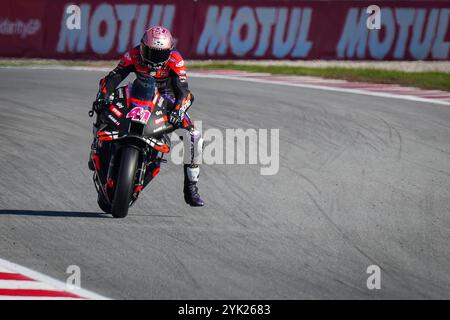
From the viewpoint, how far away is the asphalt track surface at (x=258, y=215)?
7.57 meters

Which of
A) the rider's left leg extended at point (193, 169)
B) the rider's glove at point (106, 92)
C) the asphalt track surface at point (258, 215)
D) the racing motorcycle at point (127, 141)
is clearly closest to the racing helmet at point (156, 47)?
the racing motorcycle at point (127, 141)

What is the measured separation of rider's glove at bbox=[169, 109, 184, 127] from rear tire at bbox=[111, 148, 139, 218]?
0.55 m

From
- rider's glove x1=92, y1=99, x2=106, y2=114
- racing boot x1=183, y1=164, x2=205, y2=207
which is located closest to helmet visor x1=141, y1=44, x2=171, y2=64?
rider's glove x1=92, y1=99, x2=106, y2=114

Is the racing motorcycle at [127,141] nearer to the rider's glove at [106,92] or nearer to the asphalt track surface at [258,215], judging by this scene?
the rider's glove at [106,92]

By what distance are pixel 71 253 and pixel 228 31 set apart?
16.4 m

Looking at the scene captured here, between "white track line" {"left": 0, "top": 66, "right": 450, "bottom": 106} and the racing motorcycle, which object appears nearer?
the racing motorcycle

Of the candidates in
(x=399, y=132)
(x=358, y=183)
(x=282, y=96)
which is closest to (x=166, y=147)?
(x=358, y=183)

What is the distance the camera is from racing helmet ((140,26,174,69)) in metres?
9.14

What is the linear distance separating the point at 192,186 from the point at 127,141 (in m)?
1.41

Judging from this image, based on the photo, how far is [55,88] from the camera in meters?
18.6

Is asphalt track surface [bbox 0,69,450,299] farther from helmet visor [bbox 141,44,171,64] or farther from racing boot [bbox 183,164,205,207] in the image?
helmet visor [bbox 141,44,171,64]

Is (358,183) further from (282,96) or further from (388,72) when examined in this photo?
(388,72)

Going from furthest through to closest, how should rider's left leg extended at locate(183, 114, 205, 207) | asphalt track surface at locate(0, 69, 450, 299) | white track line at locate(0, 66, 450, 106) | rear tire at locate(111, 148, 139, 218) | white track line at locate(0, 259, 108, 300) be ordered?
white track line at locate(0, 66, 450, 106) → rider's left leg extended at locate(183, 114, 205, 207) → rear tire at locate(111, 148, 139, 218) → asphalt track surface at locate(0, 69, 450, 299) → white track line at locate(0, 259, 108, 300)

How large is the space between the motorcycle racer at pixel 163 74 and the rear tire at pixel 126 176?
578 mm
